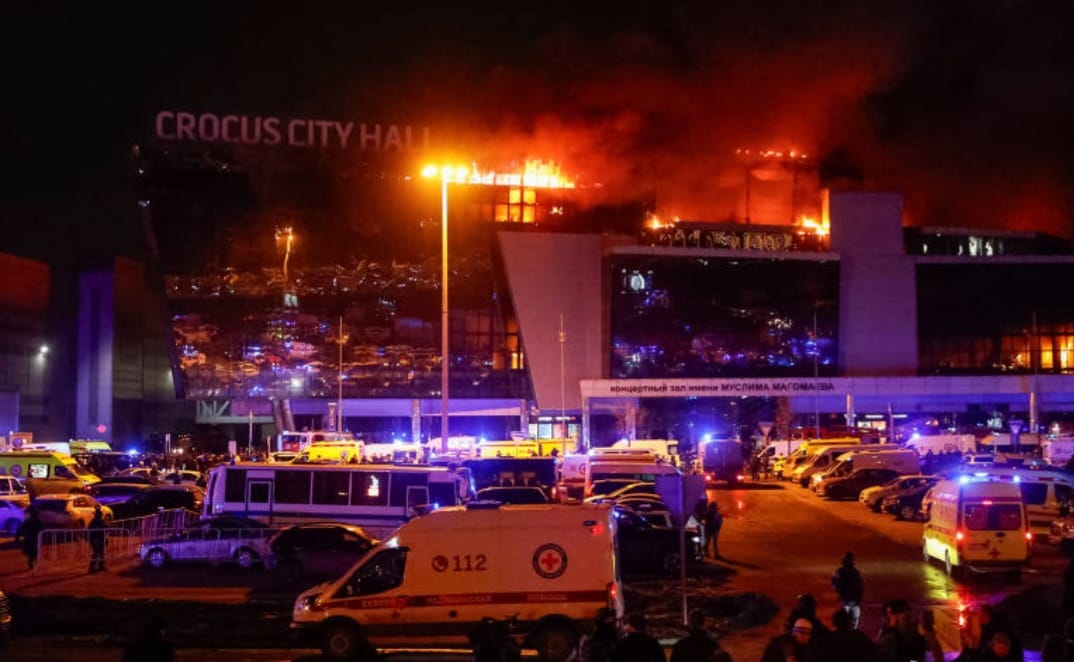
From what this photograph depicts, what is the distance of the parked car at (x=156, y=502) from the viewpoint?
2708cm

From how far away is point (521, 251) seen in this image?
6450 cm

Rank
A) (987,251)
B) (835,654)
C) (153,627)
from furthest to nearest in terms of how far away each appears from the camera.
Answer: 1. (987,251)
2. (153,627)
3. (835,654)

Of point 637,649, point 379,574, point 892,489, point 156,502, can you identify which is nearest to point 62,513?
point 156,502

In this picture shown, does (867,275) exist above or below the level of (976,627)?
above

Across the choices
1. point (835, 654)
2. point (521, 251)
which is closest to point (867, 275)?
point (521, 251)

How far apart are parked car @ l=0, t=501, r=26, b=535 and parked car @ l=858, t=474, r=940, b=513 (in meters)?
25.6

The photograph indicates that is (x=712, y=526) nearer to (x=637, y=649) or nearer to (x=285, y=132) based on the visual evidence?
(x=637, y=649)

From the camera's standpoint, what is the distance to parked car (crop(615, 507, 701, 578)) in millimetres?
20266

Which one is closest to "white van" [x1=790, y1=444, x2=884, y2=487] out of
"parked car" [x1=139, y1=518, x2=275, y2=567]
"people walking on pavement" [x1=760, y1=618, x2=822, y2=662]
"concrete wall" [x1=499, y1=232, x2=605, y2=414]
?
"concrete wall" [x1=499, y1=232, x2=605, y2=414]

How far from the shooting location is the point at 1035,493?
25.1 metres

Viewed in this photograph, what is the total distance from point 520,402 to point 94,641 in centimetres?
5270

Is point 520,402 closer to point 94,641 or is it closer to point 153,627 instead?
point 94,641

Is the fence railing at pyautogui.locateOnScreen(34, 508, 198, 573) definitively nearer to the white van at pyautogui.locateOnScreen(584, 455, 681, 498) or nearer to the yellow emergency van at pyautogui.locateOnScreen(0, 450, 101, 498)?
the white van at pyautogui.locateOnScreen(584, 455, 681, 498)

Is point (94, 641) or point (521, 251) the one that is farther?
point (521, 251)
